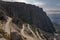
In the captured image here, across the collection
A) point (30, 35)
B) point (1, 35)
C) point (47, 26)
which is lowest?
point (1, 35)

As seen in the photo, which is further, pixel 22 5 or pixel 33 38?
pixel 22 5

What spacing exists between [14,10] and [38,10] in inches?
440

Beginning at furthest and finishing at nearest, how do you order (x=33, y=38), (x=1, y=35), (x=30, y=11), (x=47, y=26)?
(x=47, y=26), (x=30, y=11), (x=33, y=38), (x=1, y=35)

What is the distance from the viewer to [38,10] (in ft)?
248

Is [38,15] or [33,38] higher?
[38,15]

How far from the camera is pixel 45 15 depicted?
80.0 metres

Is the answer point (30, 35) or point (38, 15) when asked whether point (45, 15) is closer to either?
point (38, 15)

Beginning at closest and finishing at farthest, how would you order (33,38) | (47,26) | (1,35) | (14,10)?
(1,35)
(33,38)
(14,10)
(47,26)

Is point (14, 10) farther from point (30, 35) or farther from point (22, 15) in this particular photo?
point (30, 35)

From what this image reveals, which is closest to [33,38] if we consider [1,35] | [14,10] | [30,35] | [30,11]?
[30,35]

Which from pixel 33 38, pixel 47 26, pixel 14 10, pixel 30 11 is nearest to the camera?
pixel 33 38

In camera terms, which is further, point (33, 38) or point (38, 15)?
point (38, 15)

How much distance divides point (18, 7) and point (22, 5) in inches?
51.0

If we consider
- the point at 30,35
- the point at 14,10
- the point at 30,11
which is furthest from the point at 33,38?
the point at 30,11
